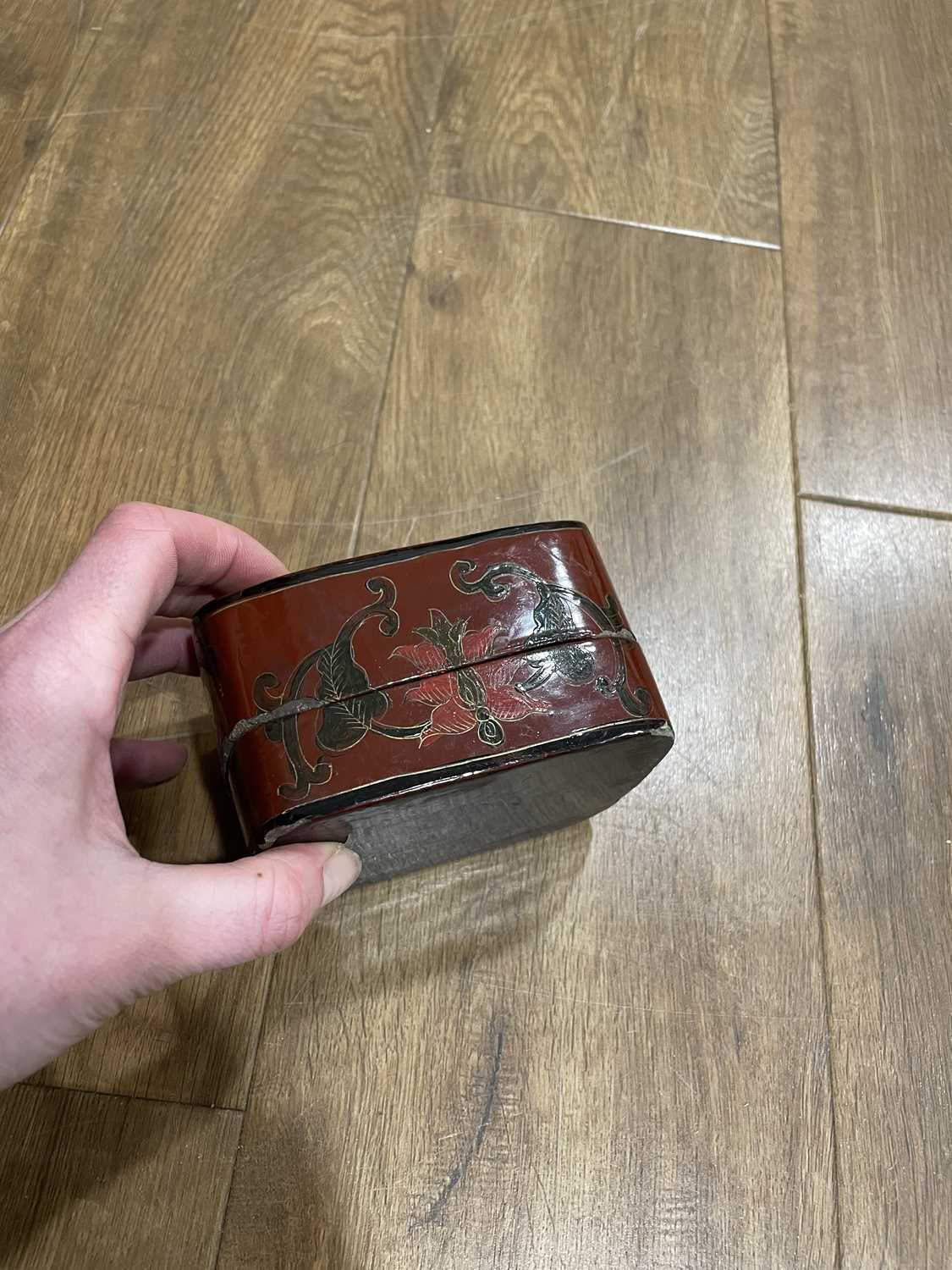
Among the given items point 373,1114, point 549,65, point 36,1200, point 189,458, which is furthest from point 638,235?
point 36,1200

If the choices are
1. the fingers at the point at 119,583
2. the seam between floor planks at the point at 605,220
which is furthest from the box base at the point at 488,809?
the seam between floor planks at the point at 605,220

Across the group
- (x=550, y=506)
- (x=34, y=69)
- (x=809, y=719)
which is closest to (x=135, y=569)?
(x=550, y=506)

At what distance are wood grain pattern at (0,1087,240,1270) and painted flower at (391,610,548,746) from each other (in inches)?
12.8

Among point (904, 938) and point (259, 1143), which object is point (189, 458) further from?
point (904, 938)

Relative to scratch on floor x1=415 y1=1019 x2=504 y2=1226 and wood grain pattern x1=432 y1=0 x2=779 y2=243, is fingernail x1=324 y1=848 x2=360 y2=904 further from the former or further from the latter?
wood grain pattern x1=432 y1=0 x2=779 y2=243

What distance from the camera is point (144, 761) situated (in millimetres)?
665

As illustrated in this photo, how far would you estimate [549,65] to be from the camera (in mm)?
949

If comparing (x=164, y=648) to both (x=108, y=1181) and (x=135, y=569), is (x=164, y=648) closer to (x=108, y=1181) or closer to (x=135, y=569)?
(x=135, y=569)

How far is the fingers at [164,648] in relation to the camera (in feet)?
2.14

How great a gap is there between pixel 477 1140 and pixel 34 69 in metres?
0.98

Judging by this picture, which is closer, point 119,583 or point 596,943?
point 119,583

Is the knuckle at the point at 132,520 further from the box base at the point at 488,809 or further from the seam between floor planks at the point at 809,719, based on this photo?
the seam between floor planks at the point at 809,719

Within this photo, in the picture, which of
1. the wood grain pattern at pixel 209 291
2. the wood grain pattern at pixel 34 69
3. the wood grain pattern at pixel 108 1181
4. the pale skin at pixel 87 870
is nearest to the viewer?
the pale skin at pixel 87 870

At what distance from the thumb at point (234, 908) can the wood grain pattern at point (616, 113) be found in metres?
Result: 0.66
